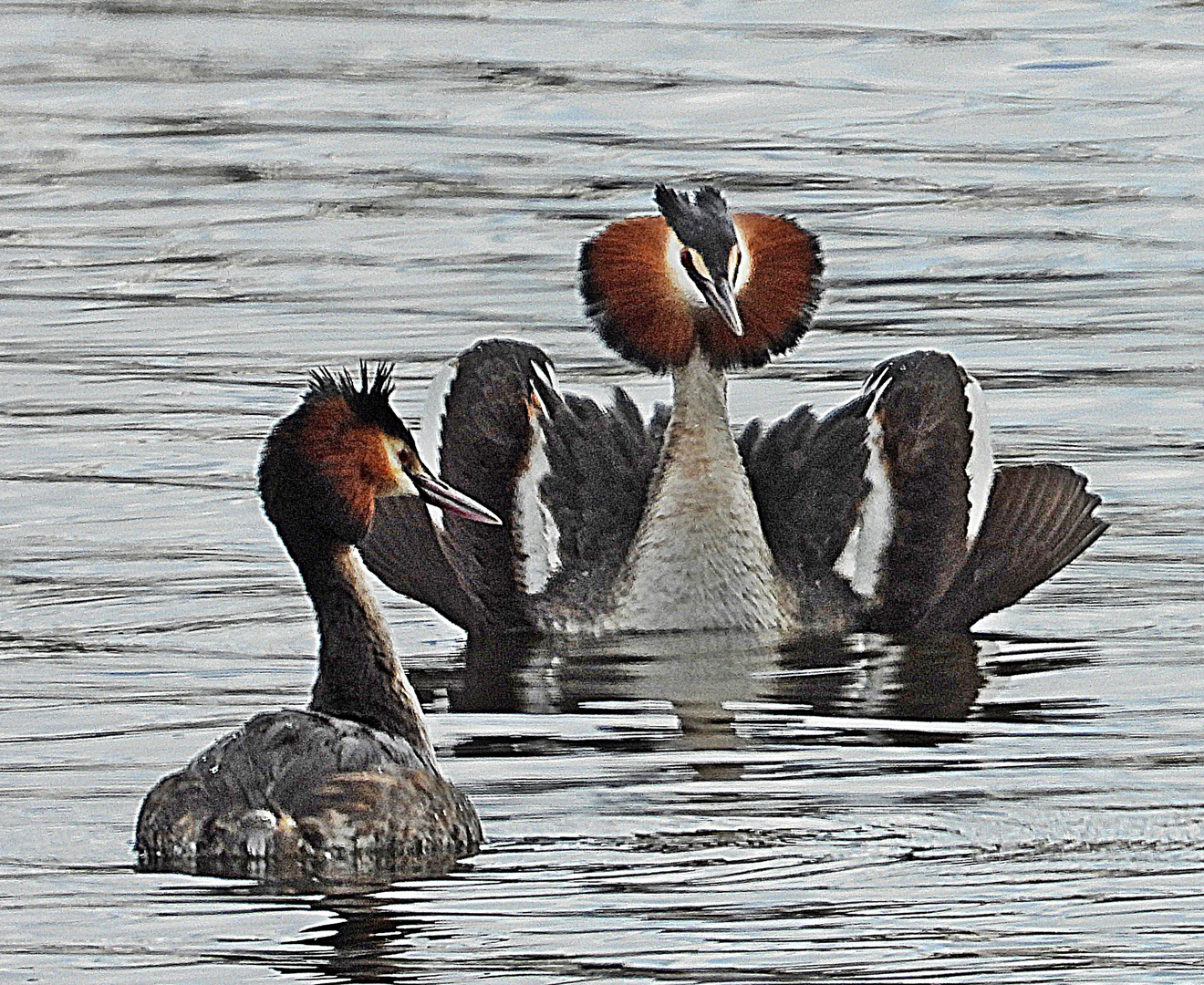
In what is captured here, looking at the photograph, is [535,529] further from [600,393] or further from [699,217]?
[600,393]

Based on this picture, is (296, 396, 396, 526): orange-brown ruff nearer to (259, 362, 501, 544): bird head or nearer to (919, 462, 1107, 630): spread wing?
(259, 362, 501, 544): bird head

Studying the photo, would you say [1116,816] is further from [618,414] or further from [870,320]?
[870,320]

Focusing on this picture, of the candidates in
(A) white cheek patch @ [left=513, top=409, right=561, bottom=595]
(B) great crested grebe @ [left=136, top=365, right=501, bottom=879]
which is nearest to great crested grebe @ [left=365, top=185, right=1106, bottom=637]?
(A) white cheek patch @ [left=513, top=409, right=561, bottom=595]

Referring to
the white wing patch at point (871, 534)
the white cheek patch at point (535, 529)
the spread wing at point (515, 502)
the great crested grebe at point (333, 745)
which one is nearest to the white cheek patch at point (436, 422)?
the spread wing at point (515, 502)

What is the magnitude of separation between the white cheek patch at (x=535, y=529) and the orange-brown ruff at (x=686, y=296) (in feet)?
1.70

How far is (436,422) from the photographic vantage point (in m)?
13.7

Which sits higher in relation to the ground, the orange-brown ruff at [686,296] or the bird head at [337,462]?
the orange-brown ruff at [686,296]

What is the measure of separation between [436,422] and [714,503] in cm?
116

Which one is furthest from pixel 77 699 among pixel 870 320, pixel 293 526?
pixel 870 320

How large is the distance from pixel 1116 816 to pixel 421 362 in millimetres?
7382

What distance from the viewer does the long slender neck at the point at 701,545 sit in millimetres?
13227

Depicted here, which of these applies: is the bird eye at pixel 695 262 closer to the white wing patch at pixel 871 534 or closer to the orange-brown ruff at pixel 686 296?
the orange-brown ruff at pixel 686 296

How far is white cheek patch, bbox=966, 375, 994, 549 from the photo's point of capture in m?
13.5

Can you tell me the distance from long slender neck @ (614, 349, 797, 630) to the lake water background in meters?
0.19
